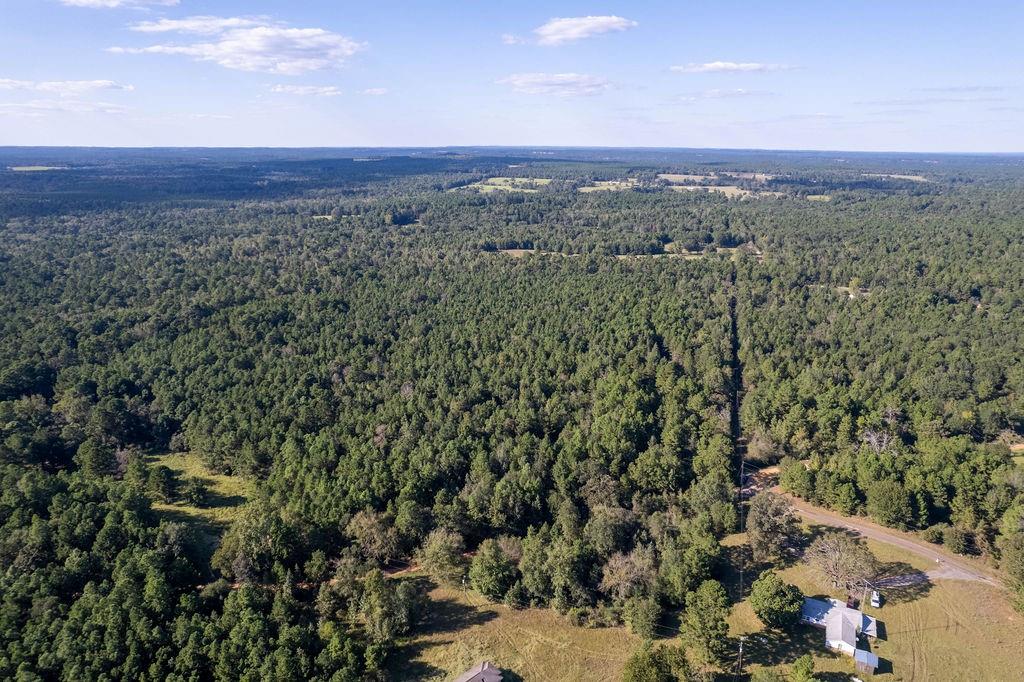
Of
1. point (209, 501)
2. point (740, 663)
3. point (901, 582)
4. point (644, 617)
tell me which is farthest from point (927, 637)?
point (209, 501)

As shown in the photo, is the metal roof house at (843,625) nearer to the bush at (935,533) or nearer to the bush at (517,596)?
the bush at (935,533)

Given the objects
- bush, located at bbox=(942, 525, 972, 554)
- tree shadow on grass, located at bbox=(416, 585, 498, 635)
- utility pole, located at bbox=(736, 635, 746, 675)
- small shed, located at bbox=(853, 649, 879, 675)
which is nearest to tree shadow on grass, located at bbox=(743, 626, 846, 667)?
utility pole, located at bbox=(736, 635, 746, 675)

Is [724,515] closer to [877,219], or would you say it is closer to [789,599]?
[789,599]

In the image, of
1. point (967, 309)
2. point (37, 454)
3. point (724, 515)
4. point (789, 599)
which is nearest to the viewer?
point (789, 599)

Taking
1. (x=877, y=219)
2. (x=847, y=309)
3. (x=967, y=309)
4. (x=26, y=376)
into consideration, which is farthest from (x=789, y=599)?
(x=877, y=219)

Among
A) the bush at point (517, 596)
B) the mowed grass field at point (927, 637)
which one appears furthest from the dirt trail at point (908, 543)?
the bush at point (517, 596)

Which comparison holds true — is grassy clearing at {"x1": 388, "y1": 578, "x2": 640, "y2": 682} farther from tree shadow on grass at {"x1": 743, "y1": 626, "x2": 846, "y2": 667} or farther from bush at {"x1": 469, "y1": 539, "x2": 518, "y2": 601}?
tree shadow on grass at {"x1": 743, "y1": 626, "x2": 846, "y2": 667}

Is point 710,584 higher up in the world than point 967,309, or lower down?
lower down
